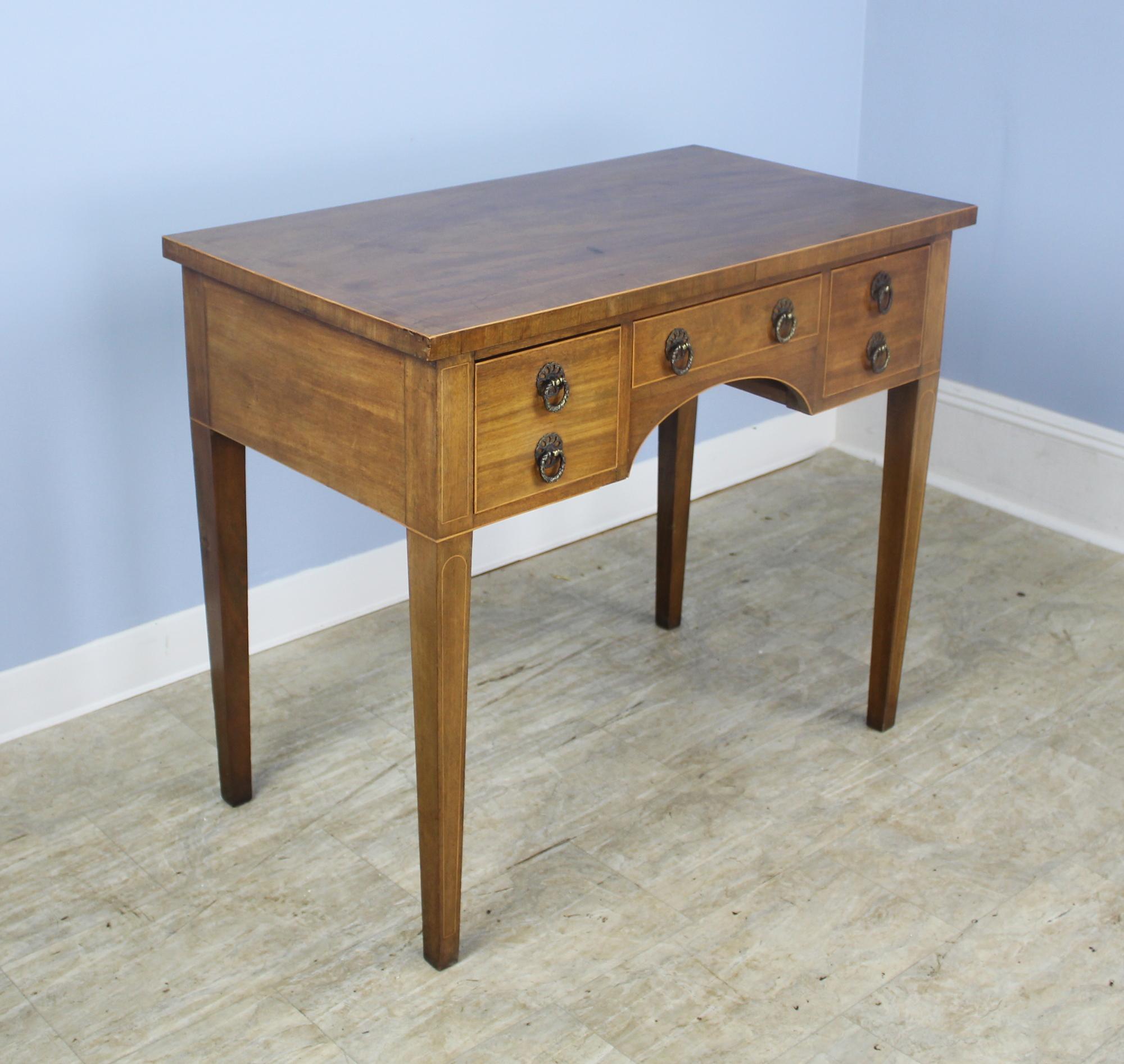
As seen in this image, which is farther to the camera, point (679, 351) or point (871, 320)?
point (871, 320)

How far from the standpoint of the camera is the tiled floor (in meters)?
1.67

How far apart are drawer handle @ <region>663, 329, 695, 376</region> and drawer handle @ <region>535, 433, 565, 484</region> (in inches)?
7.2

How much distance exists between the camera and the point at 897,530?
2137 millimetres

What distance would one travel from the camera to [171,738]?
2.22 metres

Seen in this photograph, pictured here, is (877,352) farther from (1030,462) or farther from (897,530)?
(1030,462)

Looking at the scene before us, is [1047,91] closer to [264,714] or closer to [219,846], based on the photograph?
[264,714]

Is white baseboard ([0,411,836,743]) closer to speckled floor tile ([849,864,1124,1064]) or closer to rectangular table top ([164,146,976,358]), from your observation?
rectangular table top ([164,146,976,358])

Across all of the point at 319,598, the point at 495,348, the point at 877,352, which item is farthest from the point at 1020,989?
the point at 319,598

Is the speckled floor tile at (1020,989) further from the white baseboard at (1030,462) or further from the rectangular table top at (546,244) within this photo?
the white baseboard at (1030,462)

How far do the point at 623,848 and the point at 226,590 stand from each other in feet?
2.11

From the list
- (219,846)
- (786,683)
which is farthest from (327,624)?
(786,683)


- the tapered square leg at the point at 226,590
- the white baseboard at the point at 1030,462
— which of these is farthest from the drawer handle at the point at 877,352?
the white baseboard at the point at 1030,462

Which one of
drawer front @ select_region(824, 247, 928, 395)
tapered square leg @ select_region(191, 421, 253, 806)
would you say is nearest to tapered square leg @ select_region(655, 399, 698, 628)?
drawer front @ select_region(824, 247, 928, 395)

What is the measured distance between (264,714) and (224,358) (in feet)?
2.44
